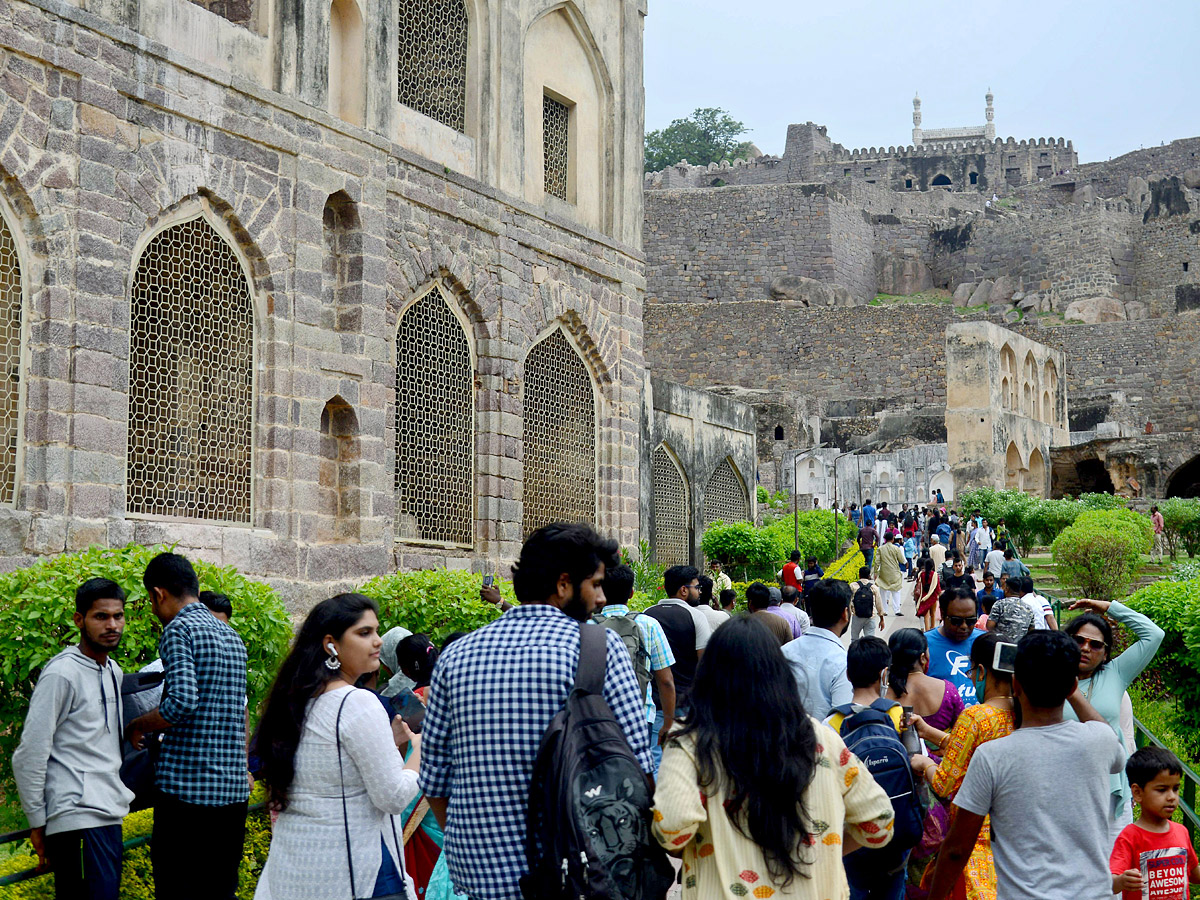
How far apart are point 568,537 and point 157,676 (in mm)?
2281

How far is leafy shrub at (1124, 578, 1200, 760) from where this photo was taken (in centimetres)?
787

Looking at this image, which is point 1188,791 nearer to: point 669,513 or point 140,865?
point 140,865

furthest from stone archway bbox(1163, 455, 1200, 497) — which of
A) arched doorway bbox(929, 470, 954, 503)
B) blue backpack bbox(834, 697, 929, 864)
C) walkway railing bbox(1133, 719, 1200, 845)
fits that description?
blue backpack bbox(834, 697, 929, 864)

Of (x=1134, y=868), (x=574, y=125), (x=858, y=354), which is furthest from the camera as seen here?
(x=858, y=354)

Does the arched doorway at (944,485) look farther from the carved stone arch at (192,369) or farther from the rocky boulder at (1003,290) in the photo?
the carved stone arch at (192,369)

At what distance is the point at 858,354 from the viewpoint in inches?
1784

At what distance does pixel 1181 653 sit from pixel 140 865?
5.99 meters

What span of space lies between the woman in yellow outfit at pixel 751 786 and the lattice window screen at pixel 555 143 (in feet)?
37.8

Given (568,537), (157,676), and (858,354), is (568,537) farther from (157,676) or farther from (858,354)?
(858,354)

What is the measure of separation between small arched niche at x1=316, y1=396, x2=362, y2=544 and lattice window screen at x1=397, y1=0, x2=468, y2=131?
3147 mm

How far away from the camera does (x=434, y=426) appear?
12.3 m

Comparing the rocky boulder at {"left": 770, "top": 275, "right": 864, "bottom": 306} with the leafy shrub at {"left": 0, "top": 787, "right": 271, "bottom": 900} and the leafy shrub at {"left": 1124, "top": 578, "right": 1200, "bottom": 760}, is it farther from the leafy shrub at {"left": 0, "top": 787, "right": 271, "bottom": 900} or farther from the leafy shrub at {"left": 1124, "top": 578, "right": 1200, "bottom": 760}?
the leafy shrub at {"left": 0, "top": 787, "right": 271, "bottom": 900}

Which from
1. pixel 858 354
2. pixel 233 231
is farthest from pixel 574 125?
pixel 858 354

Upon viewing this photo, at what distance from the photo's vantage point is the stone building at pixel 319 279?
8.74 meters
